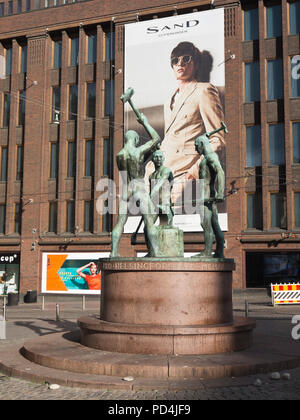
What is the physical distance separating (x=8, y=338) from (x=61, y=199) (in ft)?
68.3

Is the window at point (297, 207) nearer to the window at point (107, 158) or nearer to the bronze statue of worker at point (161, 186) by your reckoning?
the window at point (107, 158)

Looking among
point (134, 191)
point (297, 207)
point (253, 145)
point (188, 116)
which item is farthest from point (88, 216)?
point (134, 191)

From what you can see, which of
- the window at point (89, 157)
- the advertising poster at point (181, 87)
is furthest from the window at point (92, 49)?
the window at point (89, 157)

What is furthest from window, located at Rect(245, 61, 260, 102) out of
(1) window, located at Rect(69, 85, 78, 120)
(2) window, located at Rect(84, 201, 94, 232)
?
(2) window, located at Rect(84, 201, 94, 232)

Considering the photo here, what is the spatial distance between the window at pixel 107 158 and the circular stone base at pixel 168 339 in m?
23.7

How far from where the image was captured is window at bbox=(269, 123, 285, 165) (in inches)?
1151

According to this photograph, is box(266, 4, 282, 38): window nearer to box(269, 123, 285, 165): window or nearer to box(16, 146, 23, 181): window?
box(269, 123, 285, 165): window

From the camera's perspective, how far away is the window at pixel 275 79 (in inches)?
1170

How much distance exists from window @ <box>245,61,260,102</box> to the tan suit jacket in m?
2.13

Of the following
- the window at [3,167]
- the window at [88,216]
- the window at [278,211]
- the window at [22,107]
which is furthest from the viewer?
the window at [22,107]

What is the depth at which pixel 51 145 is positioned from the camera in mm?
34875

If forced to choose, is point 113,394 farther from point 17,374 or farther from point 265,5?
point 265,5

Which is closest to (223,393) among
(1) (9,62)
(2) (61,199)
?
(2) (61,199)

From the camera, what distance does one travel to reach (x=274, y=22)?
99.5ft
